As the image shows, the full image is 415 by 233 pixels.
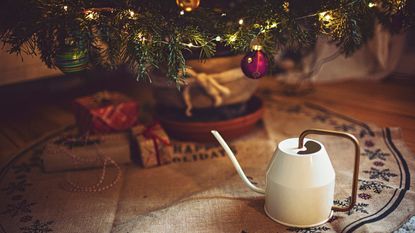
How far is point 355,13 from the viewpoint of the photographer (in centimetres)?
100

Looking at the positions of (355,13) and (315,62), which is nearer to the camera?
(355,13)

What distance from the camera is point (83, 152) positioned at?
1.22 metres

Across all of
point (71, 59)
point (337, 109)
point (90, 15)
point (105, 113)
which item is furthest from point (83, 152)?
point (337, 109)

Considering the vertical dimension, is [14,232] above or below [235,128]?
below

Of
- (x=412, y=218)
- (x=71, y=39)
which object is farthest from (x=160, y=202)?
(x=412, y=218)

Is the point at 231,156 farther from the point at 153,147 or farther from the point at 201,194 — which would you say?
the point at 153,147

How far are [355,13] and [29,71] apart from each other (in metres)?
1.19

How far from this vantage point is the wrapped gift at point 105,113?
132 centimetres

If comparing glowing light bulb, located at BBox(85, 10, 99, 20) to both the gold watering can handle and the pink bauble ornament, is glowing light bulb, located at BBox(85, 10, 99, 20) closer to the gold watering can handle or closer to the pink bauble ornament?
the pink bauble ornament

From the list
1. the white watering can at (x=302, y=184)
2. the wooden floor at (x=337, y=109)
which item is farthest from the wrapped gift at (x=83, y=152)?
the white watering can at (x=302, y=184)

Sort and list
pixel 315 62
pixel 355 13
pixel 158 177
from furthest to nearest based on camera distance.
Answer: pixel 315 62, pixel 158 177, pixel 355 13

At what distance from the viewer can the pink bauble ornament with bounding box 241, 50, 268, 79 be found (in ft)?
3.23

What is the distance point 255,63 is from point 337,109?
0.71m

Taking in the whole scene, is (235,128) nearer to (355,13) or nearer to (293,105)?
(293,105)
